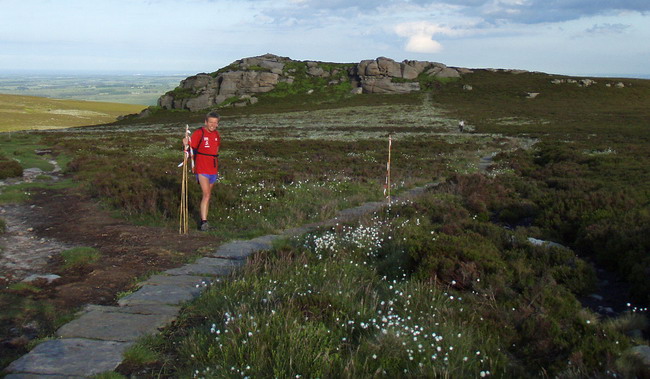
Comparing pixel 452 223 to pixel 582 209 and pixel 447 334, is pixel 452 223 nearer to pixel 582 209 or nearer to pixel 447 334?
pixel 582 209

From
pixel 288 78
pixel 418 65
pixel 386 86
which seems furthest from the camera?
pixel 418 65

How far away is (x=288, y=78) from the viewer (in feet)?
336

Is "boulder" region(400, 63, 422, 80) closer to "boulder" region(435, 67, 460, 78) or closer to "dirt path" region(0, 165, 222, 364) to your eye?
"boulder" region(435, 67, 460, 78)

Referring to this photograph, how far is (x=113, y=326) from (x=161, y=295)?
3.10 ft

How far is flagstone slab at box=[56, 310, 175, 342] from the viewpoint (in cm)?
473

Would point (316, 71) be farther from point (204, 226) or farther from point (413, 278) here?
point (413, 278)

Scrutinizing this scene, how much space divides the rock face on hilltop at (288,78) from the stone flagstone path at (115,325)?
83706 mm

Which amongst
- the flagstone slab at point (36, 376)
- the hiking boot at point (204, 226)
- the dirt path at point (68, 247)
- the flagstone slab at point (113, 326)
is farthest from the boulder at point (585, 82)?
the flagstone slab at point (36, 376)

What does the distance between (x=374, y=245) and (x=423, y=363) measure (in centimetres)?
389

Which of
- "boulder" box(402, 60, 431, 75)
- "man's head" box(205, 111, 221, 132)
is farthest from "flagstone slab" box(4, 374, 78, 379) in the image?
"boulder" box(402, 60, 431, 75)

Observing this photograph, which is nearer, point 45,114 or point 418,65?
point 45,114

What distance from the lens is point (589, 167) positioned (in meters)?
18.0

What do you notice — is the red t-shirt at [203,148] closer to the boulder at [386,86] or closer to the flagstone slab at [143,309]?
the flagstone slab at [143,309]

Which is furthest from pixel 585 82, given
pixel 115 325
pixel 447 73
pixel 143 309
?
pixel 115 325
